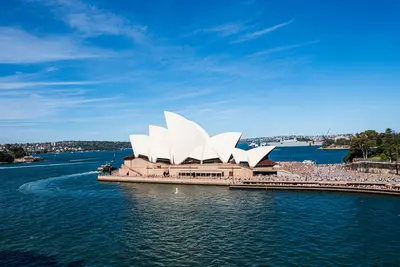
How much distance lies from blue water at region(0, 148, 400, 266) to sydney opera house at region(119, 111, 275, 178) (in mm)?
9931

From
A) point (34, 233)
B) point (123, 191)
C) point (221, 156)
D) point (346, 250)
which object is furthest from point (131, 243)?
point (221, 156)

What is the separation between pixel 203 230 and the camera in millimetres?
23391

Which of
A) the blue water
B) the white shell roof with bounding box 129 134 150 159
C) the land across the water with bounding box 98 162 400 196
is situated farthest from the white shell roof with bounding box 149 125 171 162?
the blue water

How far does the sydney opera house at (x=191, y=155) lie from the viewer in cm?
4862

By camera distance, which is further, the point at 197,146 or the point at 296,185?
the point at 197,146

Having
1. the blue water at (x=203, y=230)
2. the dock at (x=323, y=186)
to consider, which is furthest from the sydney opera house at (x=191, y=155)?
the blue water at (x=203, y=230)

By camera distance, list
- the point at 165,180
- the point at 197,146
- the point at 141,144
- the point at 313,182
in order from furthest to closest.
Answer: the point at 141,144
the point at 197,146
the point at 165,180
the point at 313,182

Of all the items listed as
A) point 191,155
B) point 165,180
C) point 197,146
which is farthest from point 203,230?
point 197,146

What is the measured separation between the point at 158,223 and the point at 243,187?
746 inches

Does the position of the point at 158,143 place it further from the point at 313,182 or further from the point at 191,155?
the point at 313,182

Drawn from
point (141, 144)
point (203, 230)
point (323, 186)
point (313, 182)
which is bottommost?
point (203, 230)

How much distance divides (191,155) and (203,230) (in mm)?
27290

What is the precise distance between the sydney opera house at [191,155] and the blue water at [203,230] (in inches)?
391

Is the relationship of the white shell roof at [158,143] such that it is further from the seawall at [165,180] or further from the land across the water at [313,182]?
the land across the water at [313,182]
